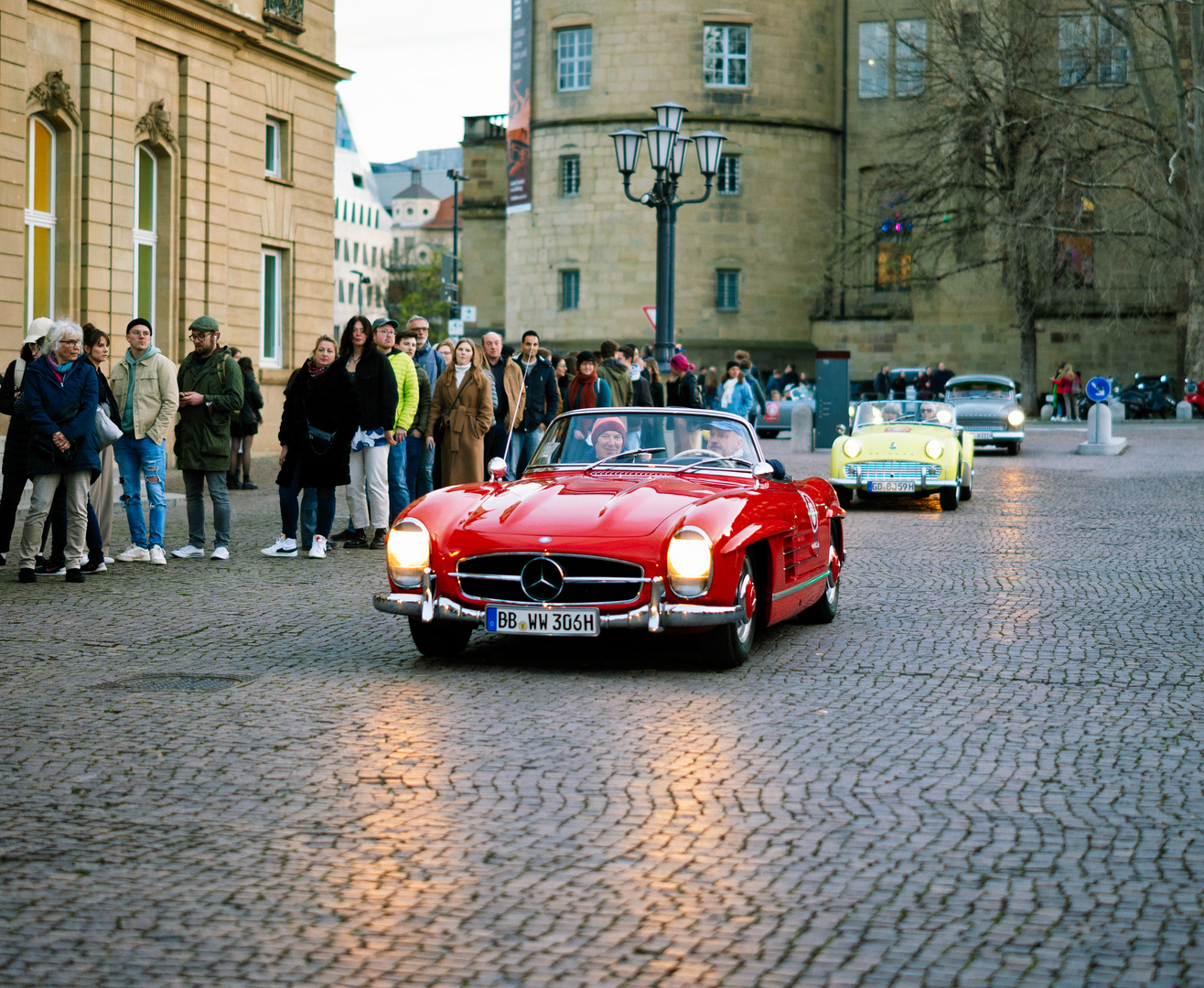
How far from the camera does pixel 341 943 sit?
13.4ft

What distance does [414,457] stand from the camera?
15273 millimetres

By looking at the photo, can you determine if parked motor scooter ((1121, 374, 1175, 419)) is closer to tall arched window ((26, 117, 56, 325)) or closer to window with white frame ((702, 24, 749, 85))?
window with white frame ((702, 24, 749, 85))

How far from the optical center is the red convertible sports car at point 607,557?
7.89 meters

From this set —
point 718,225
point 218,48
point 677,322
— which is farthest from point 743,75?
point 218,48

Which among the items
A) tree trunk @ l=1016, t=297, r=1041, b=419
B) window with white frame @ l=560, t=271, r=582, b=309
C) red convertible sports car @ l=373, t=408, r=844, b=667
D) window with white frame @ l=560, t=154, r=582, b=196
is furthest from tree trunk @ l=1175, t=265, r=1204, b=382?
red convertible sports car @ l=373, t=408, r=844, b=667

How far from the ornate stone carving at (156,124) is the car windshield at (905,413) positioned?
10.6 m

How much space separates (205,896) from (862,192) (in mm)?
53874

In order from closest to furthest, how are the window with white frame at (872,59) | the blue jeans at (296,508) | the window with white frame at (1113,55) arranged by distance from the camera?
1. the blue jeans at (296,508)
2. the window with white frame at (1113,55)
3. the window with white frame at (872,59)

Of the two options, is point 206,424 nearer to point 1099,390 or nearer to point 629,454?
point 629,454

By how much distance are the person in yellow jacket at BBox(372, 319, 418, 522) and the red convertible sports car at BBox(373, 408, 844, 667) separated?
5.03 metres

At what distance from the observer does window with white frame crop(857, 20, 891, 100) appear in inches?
2219

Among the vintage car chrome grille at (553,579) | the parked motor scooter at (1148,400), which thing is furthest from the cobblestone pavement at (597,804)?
the parked motor scooter at (1148,400)

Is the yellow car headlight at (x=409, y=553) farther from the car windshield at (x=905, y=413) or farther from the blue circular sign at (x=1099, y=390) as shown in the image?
the blue circular sign at (x=1099, y=390)

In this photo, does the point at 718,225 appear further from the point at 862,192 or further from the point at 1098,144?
the point at 1098,144
